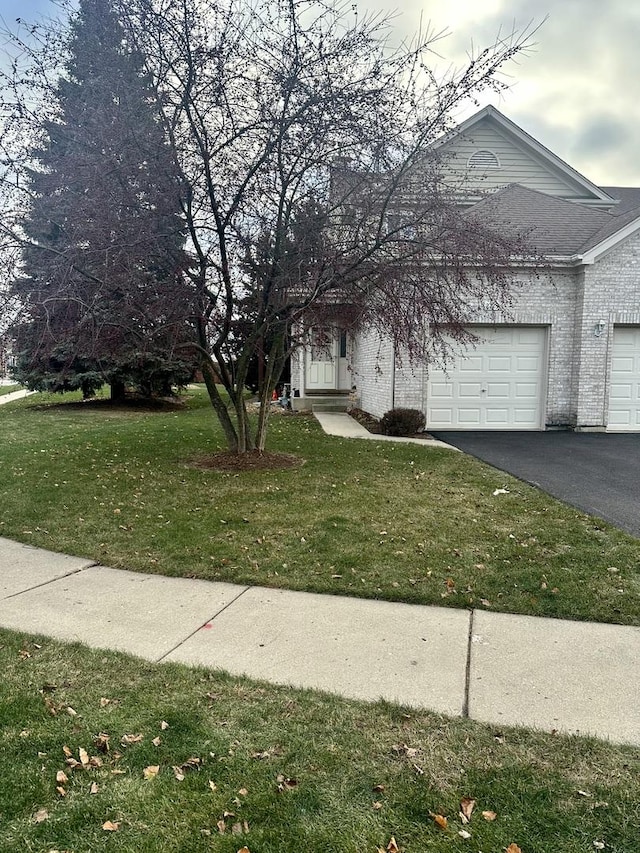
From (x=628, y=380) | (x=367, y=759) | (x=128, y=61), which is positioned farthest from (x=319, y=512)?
(x=628, y=380)

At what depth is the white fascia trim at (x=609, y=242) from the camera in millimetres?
11703

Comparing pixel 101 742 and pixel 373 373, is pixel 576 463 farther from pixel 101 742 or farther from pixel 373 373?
pixel 101 742

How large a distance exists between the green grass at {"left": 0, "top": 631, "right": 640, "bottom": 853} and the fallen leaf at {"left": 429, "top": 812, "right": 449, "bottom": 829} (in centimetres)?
2

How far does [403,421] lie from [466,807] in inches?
389

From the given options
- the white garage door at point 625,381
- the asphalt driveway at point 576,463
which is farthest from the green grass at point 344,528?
the white garage door at point 625,381

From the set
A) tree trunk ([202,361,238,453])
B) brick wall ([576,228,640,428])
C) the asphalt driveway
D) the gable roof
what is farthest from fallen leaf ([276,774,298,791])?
the gable roof

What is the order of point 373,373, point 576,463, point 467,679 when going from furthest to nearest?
1. point 373,373
2. point 576,463
3. point 467,679

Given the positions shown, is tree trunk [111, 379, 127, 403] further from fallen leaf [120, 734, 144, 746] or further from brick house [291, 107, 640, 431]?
fallen leaf [120, 734, 144, 746]

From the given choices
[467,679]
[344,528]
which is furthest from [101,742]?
[344,528]

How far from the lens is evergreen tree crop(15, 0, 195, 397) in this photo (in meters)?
6.32

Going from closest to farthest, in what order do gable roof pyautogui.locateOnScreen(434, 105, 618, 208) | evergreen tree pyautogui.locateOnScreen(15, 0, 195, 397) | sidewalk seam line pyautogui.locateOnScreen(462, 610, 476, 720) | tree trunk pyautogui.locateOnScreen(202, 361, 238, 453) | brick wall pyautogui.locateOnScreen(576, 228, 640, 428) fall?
sidewalk seam line pyautogui.locateOnScreen(462, 610, 476, 720), evergreen tree pyautogui.locateOnScreen(15, 0, 195, 397), tree trunk pyautogui.locateOnScreen(202, 361, 238, 453), brick wall pyautogui.locateOnScreen(576, 228, 640, 428), gable roof pyautogui.locateOnScreen(434, 105, 618, 208)

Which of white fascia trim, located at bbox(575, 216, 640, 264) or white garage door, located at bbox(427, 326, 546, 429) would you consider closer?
white fascia trim, located at bbox(575, 216, 640, 264)

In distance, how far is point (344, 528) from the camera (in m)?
5.46

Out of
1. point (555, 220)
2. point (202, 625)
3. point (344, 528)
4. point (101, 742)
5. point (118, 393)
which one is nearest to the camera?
point (101, 742)
